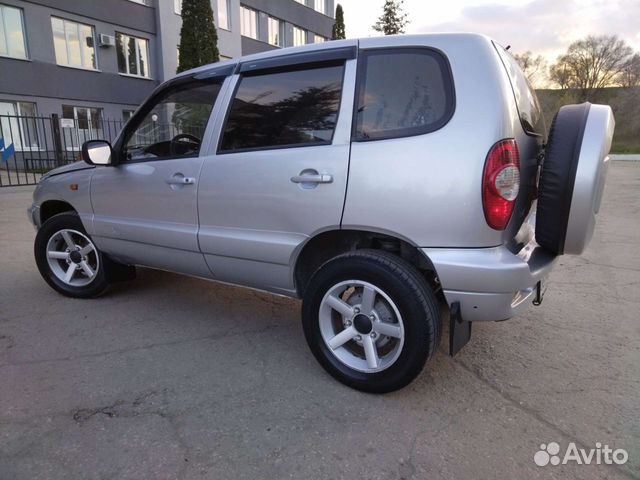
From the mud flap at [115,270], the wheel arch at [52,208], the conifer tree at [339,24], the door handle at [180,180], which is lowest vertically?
the mud flap at [115,270]

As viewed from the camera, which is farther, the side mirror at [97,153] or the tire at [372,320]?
the side mirror at [97,153]

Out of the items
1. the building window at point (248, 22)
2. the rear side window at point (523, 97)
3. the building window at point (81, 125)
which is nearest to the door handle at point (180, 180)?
the rear side window at point (523, 97)

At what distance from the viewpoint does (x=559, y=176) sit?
7.53ft

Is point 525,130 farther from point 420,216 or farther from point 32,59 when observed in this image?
point 32,59

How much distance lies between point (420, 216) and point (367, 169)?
382mm

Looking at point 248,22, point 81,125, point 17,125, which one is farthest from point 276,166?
point 248,22

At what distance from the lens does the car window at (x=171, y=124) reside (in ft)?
10.8

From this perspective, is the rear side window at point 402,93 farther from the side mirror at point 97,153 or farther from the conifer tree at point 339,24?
the conifer tree at point 339,24

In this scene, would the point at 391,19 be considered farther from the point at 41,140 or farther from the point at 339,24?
the point at 41,140

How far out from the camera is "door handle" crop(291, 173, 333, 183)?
2.53 m

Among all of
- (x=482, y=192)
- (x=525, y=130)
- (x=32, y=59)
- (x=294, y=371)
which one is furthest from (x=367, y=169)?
(x=32, y=59)

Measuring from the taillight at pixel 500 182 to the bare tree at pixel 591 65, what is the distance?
61.4 metres

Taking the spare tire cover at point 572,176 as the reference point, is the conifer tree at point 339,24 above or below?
above

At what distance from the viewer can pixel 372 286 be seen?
8.16 ft
